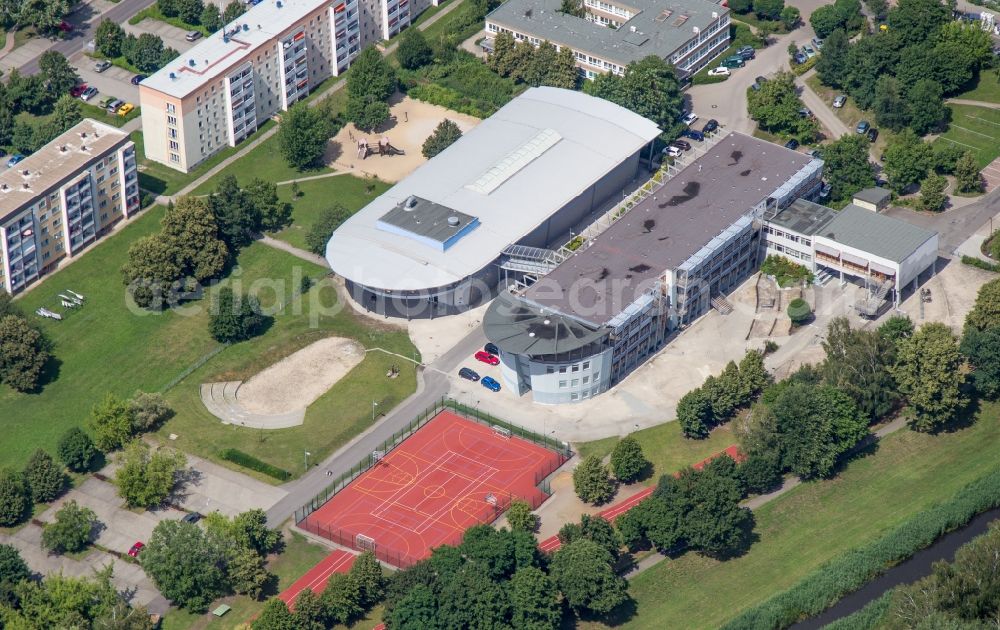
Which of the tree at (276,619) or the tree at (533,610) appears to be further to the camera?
the tree at (533,610)

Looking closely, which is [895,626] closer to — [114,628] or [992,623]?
[992,623]

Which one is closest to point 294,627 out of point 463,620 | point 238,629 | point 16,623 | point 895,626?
point 238,629

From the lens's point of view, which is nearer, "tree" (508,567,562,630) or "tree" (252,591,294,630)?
"tree" (252,591,294,630)

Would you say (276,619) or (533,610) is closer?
(276,619)

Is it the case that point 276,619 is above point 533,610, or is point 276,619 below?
below

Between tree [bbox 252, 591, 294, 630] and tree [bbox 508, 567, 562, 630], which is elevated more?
tree [bbox 508, 567, 562, 630]

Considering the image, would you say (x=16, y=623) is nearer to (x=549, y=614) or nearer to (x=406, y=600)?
(x=406, y=600)

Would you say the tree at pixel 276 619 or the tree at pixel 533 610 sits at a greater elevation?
the tree at pixel 533 610
